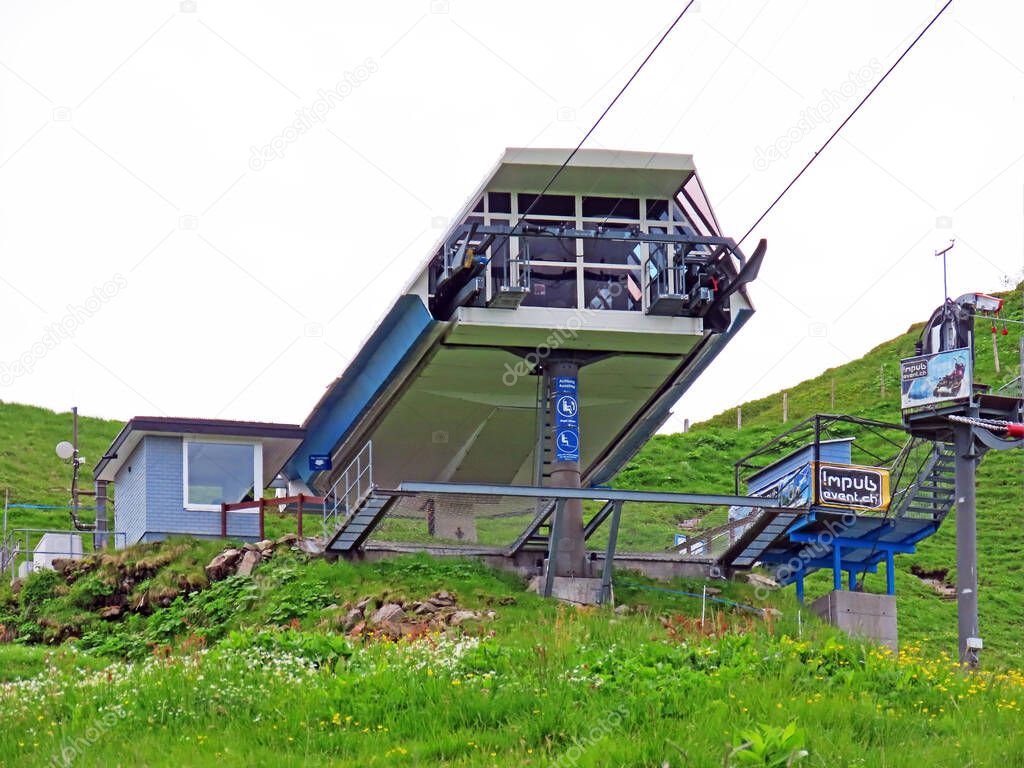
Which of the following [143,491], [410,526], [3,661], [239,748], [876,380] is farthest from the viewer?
[876,380]

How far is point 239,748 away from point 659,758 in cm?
438

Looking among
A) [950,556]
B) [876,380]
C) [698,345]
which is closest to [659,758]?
[698,345]

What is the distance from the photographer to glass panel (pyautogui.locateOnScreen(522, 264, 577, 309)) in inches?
1246

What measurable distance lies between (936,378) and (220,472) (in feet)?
48.7

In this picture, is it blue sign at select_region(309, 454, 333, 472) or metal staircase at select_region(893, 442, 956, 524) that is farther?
blue sign at select_region(309, 454, 333, 472)

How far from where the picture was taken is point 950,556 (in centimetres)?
4241

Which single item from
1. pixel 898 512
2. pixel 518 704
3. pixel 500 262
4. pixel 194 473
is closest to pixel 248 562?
pixel 194 473

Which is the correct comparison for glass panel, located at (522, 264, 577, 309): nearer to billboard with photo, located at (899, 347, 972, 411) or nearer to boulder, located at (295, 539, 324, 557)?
boulder, located at (295, 539, 324, 557)

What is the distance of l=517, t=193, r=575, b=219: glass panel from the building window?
7859 millimetres

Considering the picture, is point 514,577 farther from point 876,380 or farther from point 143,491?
point 876,380

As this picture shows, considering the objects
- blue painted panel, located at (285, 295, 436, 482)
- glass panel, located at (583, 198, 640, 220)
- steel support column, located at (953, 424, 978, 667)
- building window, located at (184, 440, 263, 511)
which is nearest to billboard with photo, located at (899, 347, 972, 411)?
steel support column, located at (953, 424, 978, 667)

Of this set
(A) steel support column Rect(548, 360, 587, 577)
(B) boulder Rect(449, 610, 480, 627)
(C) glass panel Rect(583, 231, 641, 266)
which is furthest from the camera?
(C) glass panel Rect(583, 231, 641, 266)

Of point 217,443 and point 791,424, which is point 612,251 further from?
point 791,424

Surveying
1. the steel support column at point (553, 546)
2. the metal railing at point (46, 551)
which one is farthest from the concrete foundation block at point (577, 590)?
the metal railing at point (46, 551)
